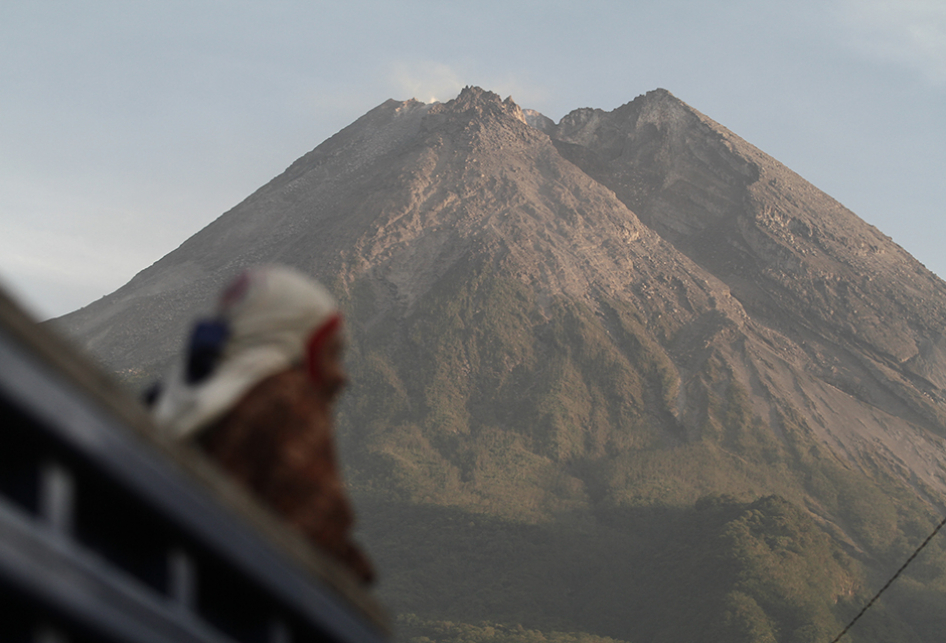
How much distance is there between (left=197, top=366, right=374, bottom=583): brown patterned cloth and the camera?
7.14 feet

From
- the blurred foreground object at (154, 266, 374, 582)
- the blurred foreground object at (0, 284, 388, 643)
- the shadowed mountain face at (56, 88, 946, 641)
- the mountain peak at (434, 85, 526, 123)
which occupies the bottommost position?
the blurred foreground object at (0, 284, 388, 643)

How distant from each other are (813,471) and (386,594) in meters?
35.3

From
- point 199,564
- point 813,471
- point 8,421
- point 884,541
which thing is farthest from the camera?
point 813,471

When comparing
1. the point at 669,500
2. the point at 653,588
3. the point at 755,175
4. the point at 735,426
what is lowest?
the point at 653,588

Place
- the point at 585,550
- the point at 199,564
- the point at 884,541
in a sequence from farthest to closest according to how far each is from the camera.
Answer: the point at 884,541, the point at 585,550, the point at 199,564

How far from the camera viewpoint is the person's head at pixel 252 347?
7.09ft

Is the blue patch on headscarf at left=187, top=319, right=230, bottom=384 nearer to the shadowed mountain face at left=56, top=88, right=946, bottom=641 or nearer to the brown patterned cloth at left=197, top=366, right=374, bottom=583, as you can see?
the brown patterned cloth at left=197, top=366, right=374, bottom=583

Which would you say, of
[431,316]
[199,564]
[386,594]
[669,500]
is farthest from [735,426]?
[199,564]

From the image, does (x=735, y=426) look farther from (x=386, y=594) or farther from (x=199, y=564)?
(x=199, y=564)

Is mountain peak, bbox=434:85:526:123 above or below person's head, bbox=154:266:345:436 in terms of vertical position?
above

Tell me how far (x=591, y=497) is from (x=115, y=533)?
213 ft

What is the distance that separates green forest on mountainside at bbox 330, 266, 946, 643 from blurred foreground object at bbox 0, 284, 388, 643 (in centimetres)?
4607

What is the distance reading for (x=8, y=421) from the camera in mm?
1500

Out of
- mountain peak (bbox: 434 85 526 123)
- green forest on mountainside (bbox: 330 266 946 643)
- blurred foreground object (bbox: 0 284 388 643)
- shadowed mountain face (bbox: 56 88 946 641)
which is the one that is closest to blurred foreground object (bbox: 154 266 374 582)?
blurred foreground object (bbox: 0 284 388 643)
